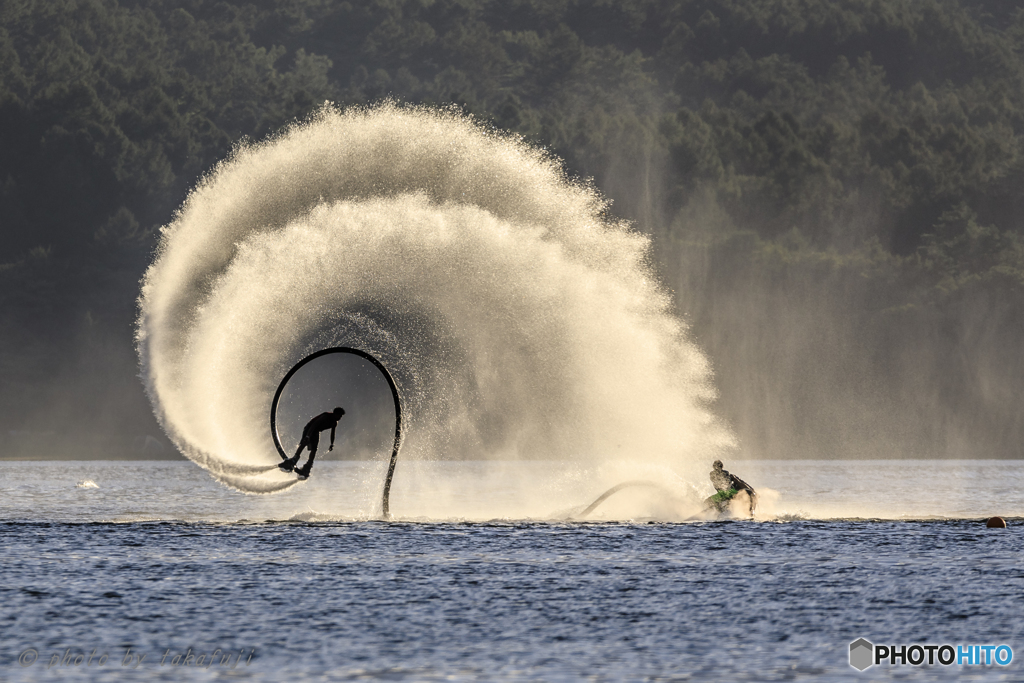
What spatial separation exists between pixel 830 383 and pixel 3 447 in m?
94.7

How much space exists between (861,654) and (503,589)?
1299cm

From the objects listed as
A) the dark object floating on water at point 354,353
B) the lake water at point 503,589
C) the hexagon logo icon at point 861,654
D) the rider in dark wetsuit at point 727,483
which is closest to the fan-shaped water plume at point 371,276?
the dark object floating on water at point 354,353

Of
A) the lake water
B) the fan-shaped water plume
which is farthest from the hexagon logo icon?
the fan-shaped water plume

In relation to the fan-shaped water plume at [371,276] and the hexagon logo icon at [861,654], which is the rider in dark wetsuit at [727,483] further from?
the hexagon logo icon at [861,654]

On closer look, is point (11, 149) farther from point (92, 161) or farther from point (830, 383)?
point (830, 383)

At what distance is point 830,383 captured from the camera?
7057 inches

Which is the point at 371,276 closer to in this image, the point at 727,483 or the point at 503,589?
the point at 727,483

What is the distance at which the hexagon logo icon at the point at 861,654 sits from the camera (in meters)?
31.5

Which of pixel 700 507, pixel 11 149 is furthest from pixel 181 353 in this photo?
pixel 11 149

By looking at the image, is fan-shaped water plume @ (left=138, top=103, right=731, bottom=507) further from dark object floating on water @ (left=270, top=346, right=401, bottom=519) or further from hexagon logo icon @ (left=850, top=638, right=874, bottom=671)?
hexagon logo icon @ (left=850, top=638, right=874, bottom=671)

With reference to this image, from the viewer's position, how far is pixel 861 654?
32.9 meters

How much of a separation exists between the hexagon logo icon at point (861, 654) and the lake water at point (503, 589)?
0.33 meters

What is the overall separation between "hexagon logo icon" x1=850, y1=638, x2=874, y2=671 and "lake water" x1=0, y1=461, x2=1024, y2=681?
331 mm

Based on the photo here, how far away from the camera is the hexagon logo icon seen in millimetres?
31538
